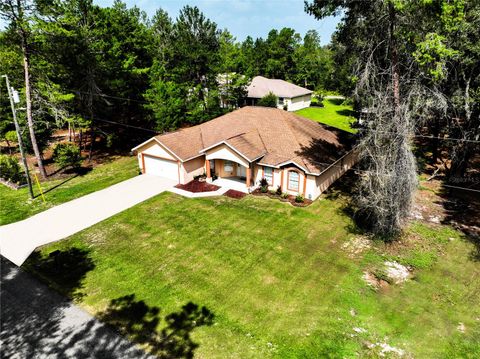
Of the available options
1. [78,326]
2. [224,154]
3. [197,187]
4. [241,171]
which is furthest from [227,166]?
[78,326]

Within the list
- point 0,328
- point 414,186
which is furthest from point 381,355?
point 0,328

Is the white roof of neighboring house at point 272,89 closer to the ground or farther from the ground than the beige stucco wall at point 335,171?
farther from the ground

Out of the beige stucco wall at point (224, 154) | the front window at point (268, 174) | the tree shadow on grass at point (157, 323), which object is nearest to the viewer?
the tree shadow on grass at point (157, 323)

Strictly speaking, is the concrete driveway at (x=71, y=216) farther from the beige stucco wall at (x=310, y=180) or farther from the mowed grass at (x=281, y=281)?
the beige stucco wall at (x=310, y=180)

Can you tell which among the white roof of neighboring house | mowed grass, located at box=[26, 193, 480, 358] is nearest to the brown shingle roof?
mowed grass, located at box=[26, 193, 480, 358]

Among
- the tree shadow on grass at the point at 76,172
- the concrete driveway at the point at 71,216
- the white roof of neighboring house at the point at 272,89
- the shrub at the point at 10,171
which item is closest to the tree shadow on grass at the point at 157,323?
the concrete driveway at the point at 71,216

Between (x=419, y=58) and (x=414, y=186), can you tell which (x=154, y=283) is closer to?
(x=414, y=186)
